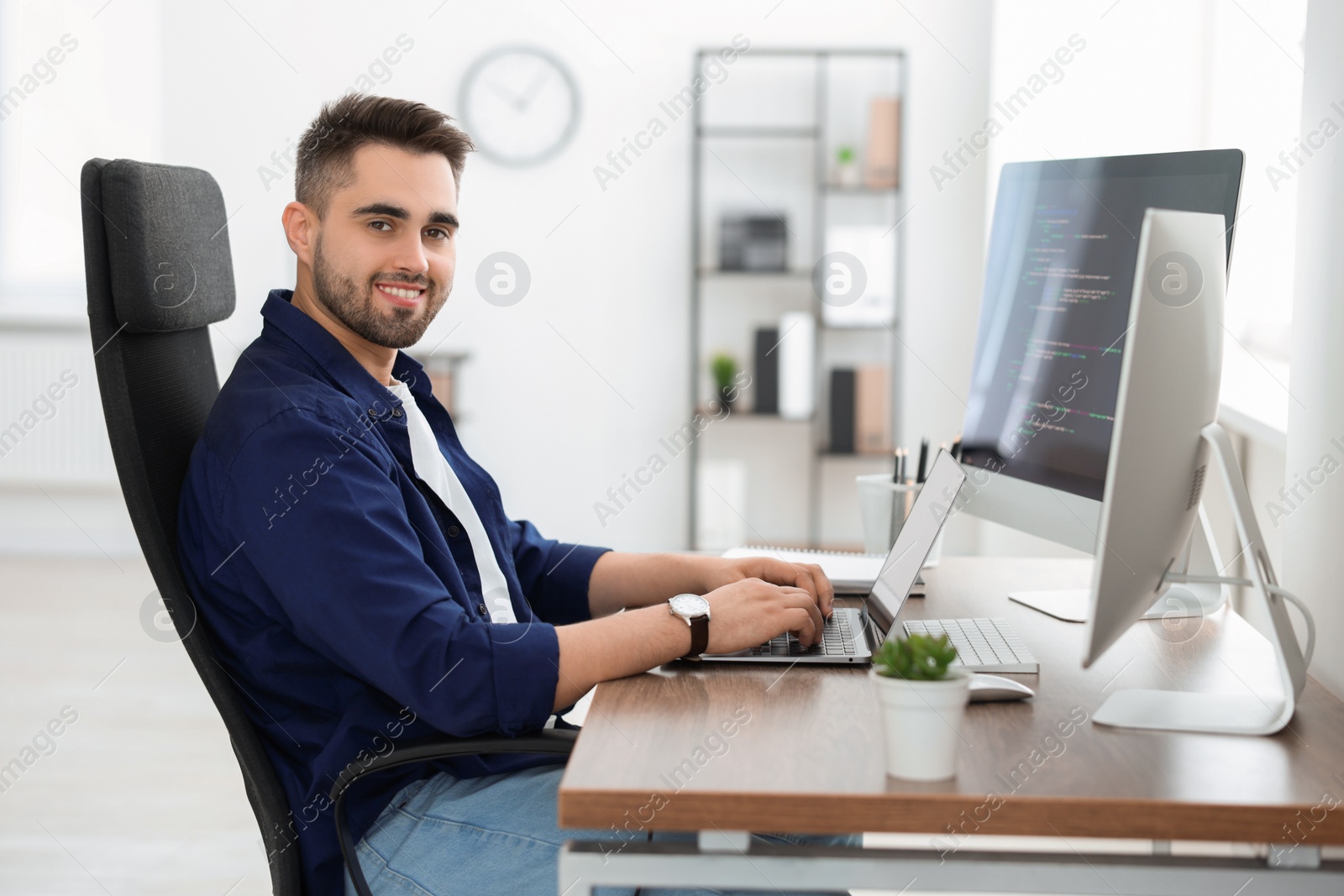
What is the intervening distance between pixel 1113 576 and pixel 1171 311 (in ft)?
0.76

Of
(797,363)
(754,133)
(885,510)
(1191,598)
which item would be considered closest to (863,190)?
(754,133)

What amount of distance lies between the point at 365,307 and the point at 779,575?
646 millimetres

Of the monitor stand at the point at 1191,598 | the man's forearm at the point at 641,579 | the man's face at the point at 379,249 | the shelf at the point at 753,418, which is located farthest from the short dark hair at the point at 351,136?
the shelf at the point at 753,418

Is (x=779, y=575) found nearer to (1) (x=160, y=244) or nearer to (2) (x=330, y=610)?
Result: (2) (x=330, y=610)

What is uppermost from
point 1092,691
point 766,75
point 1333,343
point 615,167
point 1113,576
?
point 766,75

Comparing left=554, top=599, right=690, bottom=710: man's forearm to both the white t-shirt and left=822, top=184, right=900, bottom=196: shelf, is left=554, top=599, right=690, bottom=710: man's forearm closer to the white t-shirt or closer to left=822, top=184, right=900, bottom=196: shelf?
the white t-shirt

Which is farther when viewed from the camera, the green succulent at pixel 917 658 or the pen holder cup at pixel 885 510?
the pen holder cup at pixel 885 510

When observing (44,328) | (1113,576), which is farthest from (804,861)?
(44,328)

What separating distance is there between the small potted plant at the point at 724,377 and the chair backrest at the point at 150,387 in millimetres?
3032

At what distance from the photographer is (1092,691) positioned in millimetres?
1108

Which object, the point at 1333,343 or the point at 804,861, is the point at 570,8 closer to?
the point at 1333,343

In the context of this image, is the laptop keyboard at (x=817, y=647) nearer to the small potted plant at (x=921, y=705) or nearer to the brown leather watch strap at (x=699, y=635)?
the brown leather watch strap at (x=699, y=635)

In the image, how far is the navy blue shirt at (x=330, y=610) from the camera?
114 centimetres

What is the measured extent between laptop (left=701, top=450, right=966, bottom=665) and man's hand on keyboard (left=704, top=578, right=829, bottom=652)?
0.02 metres
